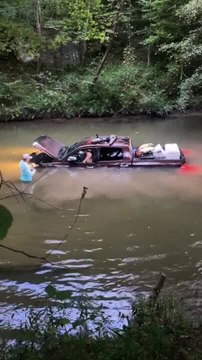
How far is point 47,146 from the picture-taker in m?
Result: 15.2

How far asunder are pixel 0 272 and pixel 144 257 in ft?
8.90

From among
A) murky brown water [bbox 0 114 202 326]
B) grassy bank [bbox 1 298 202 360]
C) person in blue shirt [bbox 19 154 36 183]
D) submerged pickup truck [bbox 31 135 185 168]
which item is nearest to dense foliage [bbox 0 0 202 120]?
murky brown water [bbox 0 114 202 326]

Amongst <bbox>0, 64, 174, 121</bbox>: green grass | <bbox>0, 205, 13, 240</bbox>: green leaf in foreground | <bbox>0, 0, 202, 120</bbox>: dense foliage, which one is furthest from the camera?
<bbox>0, 64, 174, 121</bbox>: green grass

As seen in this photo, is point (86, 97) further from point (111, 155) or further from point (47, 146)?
point (111, 155)

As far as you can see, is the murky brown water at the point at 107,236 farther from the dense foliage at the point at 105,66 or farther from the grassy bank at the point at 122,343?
the dense foliage at the point at 105,66

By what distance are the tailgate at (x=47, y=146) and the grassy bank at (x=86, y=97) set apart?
26.6 ft

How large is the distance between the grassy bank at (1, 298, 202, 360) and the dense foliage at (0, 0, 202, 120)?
18.0 metres

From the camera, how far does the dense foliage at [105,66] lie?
23125 mm

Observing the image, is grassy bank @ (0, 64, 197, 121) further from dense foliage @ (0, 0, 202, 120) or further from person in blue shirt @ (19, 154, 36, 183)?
person in blue shirt @ (19, 154, 36, 183)

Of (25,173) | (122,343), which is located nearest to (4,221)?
(122,343)

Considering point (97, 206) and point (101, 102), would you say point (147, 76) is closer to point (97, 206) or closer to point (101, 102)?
point (101, 102)

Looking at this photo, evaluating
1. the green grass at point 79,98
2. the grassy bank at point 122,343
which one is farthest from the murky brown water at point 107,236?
the green grass at point 79,98

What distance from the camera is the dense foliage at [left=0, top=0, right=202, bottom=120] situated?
75.9 feet

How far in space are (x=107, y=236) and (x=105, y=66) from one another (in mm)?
19308
